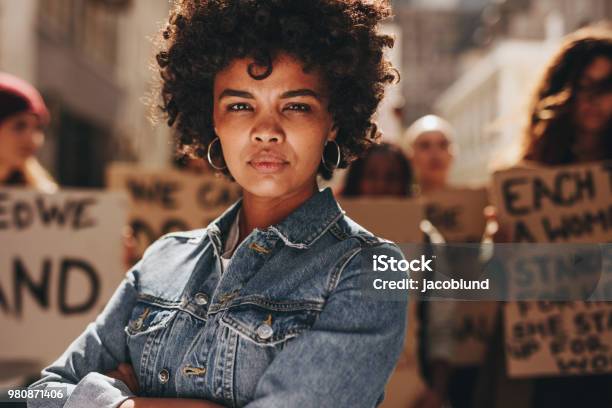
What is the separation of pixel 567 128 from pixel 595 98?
0.49ft

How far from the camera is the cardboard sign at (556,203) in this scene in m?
2.75

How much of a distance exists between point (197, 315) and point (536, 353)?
5.42ft

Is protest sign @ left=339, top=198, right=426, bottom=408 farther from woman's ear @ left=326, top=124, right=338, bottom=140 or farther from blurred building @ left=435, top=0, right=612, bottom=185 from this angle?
blurred building @ left=435, top=0, right=612, bottom=185

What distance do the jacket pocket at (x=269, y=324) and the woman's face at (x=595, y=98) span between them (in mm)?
1884

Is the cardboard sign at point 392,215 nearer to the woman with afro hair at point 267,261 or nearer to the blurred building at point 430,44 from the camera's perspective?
the woman with afro hair at point 267,261

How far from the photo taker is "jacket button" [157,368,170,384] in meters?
1.43

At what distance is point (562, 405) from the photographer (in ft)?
8.81

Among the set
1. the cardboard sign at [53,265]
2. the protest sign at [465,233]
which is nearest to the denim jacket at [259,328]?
the cardboard sign at [53,265]

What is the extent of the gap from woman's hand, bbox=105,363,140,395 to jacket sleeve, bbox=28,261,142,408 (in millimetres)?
30

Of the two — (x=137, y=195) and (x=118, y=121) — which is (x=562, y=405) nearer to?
(x=137, y=195)

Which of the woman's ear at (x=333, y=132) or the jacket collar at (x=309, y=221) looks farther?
the woman's ear at (x=333, y=132)

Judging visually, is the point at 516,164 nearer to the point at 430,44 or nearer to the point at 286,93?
the point at 286,93

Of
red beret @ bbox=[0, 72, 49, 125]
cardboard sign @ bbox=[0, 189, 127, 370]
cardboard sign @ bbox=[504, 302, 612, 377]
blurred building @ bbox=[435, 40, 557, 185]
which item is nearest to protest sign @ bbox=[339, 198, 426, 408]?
cardboard sign @ bbox=[504, 302, 612, 377]

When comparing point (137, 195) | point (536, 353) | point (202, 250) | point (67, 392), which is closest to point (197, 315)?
point (202, 250)
